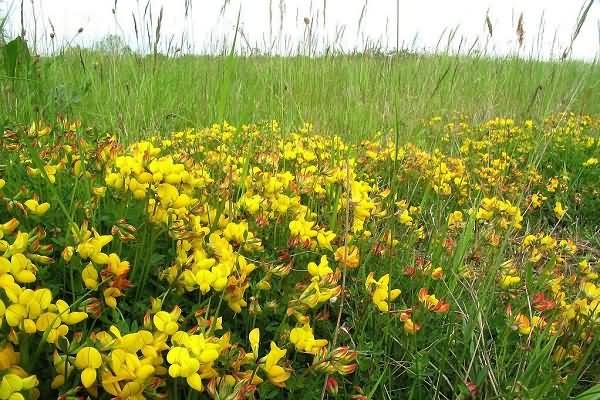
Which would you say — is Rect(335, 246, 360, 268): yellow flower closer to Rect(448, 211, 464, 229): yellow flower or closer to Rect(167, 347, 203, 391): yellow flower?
Rect(167, 347, 203, 391): yellow flower

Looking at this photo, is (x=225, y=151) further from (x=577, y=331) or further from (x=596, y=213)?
(x=596, y=213)

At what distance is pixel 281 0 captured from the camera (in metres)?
3.23

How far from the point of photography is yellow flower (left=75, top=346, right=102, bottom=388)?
892mm

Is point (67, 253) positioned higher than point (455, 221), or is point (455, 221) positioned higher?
point (67, 253)

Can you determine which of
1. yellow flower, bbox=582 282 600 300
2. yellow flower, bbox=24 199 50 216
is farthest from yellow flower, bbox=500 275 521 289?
yellow flower, bbox=24 199 50 216

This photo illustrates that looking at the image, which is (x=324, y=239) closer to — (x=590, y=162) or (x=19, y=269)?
(x=19, y=269)

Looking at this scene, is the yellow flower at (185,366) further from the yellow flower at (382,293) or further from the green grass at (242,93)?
the green grass at (242,93)

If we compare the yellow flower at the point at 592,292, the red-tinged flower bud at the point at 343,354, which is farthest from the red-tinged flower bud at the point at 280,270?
the yellow flower at the point at 592,292

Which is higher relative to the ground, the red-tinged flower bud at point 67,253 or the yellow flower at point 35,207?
the yellow flower at point 35,207

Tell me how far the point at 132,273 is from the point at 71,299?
0.54 feet

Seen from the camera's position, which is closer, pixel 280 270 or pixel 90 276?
pixel 90 276

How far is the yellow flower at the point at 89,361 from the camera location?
0.89m

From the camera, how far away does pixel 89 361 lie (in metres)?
0.90

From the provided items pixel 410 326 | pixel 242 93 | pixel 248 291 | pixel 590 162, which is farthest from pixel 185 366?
pixel 242 93
